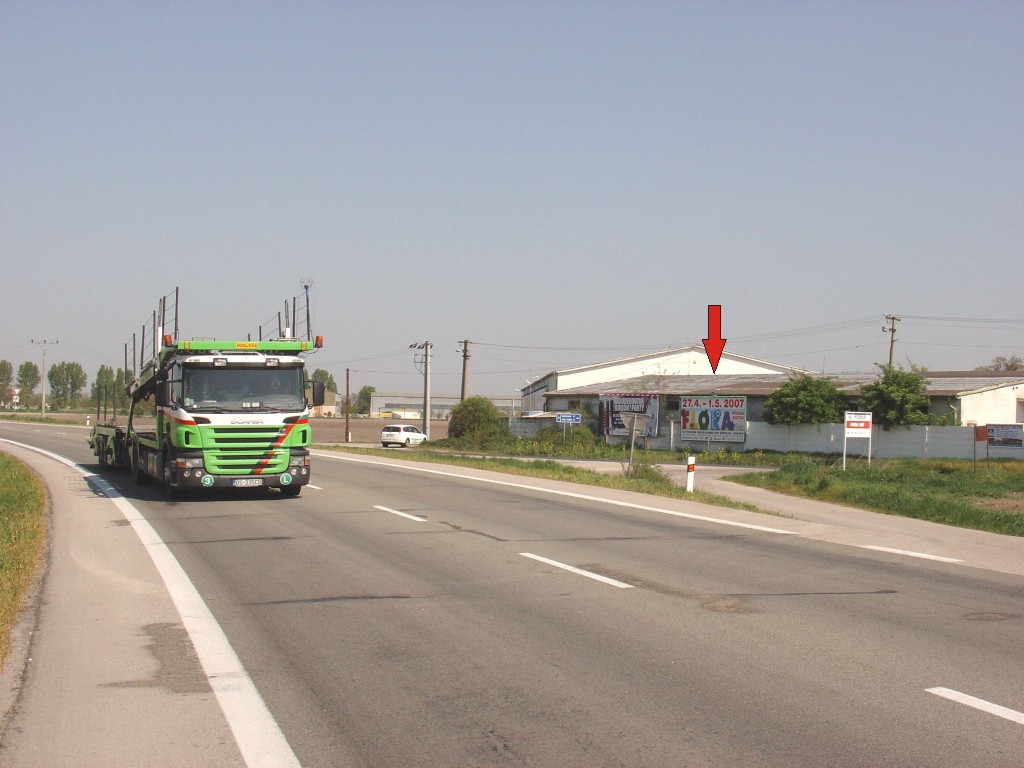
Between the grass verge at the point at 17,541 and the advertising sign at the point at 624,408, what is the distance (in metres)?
39.6

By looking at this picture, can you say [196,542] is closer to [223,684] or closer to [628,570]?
[628,570]

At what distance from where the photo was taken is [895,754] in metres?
5.05

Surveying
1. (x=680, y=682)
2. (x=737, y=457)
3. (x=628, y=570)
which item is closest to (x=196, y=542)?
(x=628, y=570)

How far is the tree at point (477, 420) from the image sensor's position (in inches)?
2490

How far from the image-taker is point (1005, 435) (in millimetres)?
40531

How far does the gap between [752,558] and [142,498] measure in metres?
13.3

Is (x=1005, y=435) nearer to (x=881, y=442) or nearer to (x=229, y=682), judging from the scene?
(x=881, y=442)

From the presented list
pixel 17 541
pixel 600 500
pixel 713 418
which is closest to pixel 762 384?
pixel 713 418

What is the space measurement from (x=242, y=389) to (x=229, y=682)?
12581 mm

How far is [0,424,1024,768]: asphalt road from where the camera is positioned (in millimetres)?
5273

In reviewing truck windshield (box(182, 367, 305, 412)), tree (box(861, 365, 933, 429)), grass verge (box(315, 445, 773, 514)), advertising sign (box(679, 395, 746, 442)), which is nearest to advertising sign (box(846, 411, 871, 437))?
grass verge (box(315, 445, 773, 514))

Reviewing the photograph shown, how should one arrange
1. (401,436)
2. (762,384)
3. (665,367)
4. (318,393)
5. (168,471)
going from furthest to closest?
(665,367) → (401,436) → (762,384) → (318,393) → (168,471)

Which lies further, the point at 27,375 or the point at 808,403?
the point at 27,375

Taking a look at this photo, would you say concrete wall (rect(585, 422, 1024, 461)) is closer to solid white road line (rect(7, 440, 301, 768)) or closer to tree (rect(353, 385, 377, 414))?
solid white road line (rect(7, 440, 301, 768))
